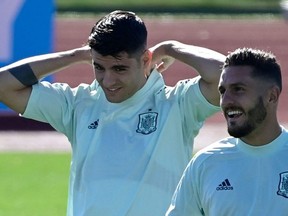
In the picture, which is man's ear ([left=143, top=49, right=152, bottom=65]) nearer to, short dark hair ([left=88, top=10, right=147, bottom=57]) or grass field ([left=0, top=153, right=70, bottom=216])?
short dark hair ([left=88, top=10, right=147, bottom=57])

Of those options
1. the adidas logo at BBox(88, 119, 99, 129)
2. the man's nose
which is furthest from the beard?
the adidas logo at BBox(88, 119, 99, 129)

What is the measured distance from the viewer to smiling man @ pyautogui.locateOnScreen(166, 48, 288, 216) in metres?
4.33

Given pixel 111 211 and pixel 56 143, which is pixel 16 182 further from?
pixel 111 211

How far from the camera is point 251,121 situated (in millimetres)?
4352

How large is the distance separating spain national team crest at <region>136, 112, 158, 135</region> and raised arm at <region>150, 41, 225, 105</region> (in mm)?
269

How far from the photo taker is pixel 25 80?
215 inches

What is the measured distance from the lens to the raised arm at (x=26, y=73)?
5438 mm

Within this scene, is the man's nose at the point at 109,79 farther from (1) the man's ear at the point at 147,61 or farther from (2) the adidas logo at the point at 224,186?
(2) the adidas logo at the point at 224,186

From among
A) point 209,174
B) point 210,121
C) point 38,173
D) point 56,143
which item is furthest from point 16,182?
point 209,174

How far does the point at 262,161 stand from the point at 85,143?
1.03 metres

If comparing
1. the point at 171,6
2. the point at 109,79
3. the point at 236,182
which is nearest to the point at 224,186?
the point at 236,182

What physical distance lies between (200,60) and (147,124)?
47 centimetres

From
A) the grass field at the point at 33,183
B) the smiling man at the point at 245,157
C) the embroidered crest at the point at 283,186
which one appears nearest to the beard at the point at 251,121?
the smiling man at the point at 245,157

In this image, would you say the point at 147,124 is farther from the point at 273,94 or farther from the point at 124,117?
Answer: the point at 273,94
